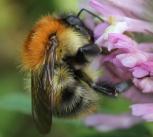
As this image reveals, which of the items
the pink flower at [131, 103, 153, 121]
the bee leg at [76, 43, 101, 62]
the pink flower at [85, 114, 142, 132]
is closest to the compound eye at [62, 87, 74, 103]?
the bee leg at [76, 43, 101, 62]

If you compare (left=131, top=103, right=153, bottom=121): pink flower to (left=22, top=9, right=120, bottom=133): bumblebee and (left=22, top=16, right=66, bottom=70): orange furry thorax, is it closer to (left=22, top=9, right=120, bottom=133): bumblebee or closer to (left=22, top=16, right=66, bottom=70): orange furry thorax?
(left=22, top=9, right=120, bottom=133): bumblebee

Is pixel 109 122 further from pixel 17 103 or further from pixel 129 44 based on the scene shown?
pixel 129 44

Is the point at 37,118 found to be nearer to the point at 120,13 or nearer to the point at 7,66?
the point at 120,13

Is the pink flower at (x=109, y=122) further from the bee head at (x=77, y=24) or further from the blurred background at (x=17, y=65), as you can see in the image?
the bee head at (x=77, y=24)

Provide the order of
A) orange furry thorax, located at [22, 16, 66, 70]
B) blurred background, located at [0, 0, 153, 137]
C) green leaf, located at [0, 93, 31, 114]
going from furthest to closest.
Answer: blurred background, located at [0, 0, 153, 137] → green leaf, located at [0, 93, 31, 114] → orange furry thorax, located at [22, 16, 66, 70]

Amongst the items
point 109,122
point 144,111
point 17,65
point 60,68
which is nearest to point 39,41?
point 60,68

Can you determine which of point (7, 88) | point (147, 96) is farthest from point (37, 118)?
point (7, 88)
